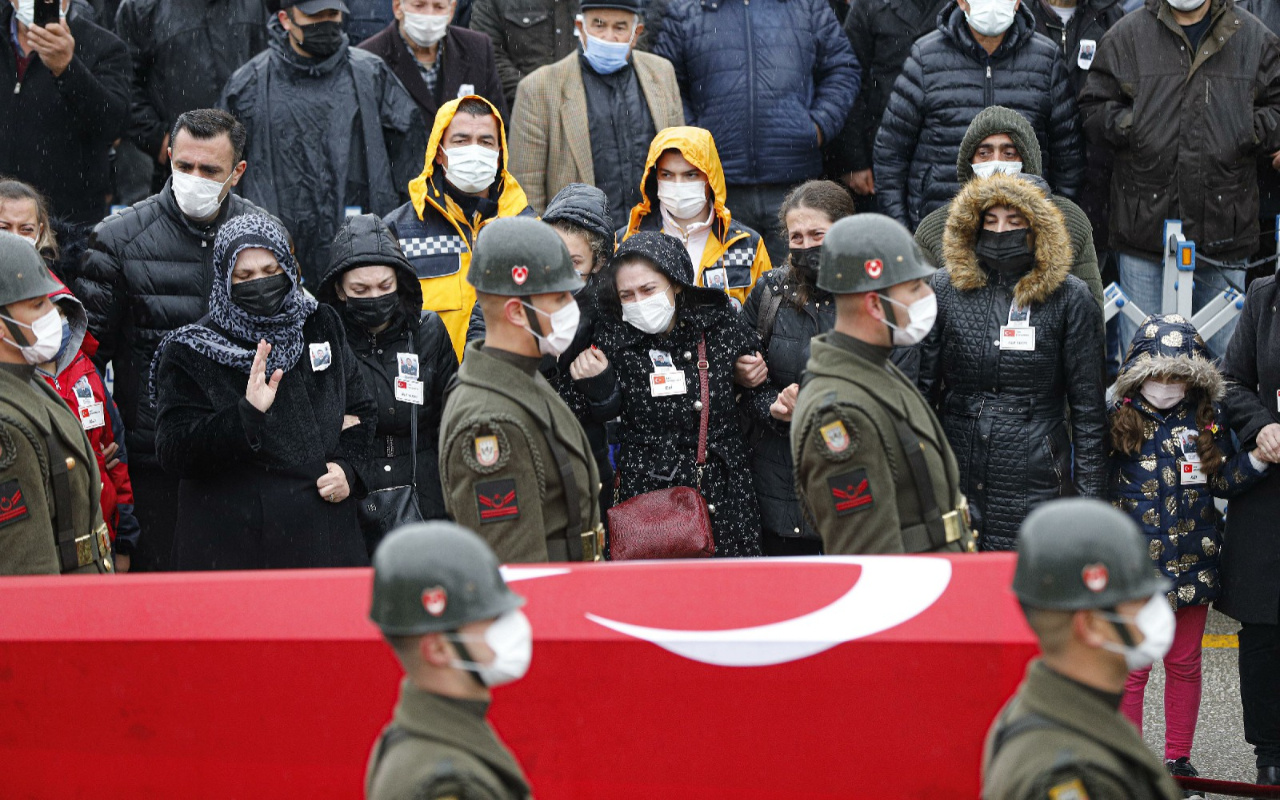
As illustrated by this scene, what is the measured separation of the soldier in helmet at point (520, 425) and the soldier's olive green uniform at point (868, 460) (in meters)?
0.72

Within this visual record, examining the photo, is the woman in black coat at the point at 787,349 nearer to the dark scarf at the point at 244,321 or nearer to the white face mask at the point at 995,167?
the white face mask at the point at 995,167

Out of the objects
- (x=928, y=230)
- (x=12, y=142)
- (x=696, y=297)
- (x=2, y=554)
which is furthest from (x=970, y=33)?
(x=2, y=554)

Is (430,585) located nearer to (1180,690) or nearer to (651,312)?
(651,312)

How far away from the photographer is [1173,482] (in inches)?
241

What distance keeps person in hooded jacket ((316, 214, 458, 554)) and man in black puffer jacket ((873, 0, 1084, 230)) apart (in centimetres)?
312

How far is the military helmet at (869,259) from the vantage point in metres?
4.61

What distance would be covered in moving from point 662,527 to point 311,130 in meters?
3.59

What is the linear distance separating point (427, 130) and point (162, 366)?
3.12 metres

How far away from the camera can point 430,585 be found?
2.88 meters

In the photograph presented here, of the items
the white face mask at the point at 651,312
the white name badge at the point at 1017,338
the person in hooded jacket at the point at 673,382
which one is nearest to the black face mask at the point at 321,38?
the person in hooded jacket at the point at 673,382

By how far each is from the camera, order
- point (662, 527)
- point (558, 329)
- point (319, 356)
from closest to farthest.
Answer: point (558, 329)
point (662, 527)
point (319, 356)

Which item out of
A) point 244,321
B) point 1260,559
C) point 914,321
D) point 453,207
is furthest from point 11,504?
point 1260,559

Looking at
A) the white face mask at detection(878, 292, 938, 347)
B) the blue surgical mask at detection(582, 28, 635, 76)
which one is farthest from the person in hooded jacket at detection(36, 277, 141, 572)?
the white face mask at detection(878, 292, 938, 347)

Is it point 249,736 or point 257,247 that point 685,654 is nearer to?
point 249,736
